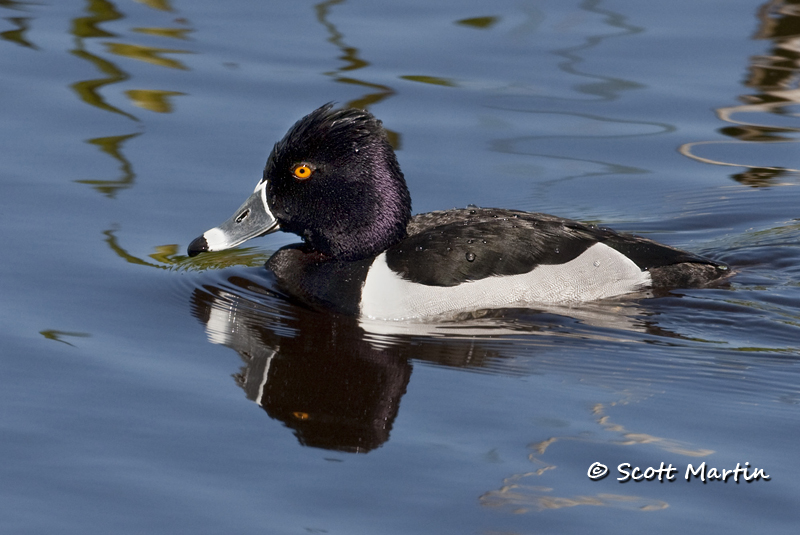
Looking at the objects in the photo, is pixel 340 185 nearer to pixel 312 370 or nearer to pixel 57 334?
pixel 312 370

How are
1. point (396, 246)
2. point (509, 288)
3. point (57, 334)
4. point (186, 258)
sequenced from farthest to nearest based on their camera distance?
point (186, 258), point (396, 246), point (509, 288), point (57, 334)

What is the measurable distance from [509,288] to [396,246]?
0.74 metres

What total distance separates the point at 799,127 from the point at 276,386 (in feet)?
18.7

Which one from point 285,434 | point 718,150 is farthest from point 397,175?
point 718,150

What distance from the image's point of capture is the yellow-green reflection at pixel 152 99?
9.70 m

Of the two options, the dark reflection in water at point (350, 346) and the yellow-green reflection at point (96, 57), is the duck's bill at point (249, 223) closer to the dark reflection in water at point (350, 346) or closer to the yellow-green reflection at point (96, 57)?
the dark reflection in water at point (350, 346)

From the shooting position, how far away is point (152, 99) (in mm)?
9820

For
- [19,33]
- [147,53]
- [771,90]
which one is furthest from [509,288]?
[19,33]

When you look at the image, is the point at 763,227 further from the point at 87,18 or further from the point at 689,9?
the point at 87,18

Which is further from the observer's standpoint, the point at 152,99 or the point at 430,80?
the point at 430,80

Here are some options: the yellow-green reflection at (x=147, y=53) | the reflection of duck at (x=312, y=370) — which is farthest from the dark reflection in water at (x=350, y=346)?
the yellow-green reflection at (x=147, y=53)

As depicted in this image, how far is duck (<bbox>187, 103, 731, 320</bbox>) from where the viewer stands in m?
6.79

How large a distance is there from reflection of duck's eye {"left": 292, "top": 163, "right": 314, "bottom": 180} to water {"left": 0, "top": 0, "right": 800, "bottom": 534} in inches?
29.3

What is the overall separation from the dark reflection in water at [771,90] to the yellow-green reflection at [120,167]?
4.25 m
